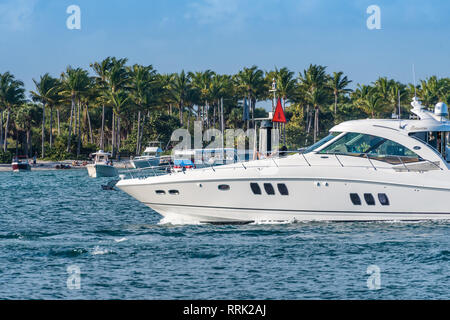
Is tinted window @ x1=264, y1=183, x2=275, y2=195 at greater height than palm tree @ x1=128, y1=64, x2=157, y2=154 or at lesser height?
lesser

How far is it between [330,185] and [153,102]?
88.6 m

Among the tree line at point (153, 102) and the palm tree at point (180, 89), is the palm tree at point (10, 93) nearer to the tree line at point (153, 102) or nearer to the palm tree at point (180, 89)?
the tree line at point (153, 102)

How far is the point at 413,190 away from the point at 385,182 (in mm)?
934

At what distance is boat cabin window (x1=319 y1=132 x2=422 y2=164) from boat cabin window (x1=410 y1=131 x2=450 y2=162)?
0.84 metres

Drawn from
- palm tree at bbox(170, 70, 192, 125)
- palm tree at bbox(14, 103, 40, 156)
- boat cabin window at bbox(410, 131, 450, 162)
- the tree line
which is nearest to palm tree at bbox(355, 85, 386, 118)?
the tree line

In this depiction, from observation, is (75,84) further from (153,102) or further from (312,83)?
(312,83)

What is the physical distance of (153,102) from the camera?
110m

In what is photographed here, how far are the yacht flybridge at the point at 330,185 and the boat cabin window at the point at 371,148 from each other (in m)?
0.03

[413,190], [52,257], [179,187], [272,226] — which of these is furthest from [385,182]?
[52,257]

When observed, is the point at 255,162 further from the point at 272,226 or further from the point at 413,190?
the point at 413,190

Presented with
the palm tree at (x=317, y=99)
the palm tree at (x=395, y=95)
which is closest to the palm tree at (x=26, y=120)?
the palm tree at (x=317, y=99)

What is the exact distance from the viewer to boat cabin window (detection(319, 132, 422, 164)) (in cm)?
2347

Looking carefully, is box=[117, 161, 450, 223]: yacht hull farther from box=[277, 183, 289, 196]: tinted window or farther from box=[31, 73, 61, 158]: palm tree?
box=[31, 73, 61, 158]: palm tree

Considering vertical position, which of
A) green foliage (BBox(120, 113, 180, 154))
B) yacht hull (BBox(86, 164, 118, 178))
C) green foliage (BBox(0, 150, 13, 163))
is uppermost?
green foliage (BBox(120, 113, 180, 154))
